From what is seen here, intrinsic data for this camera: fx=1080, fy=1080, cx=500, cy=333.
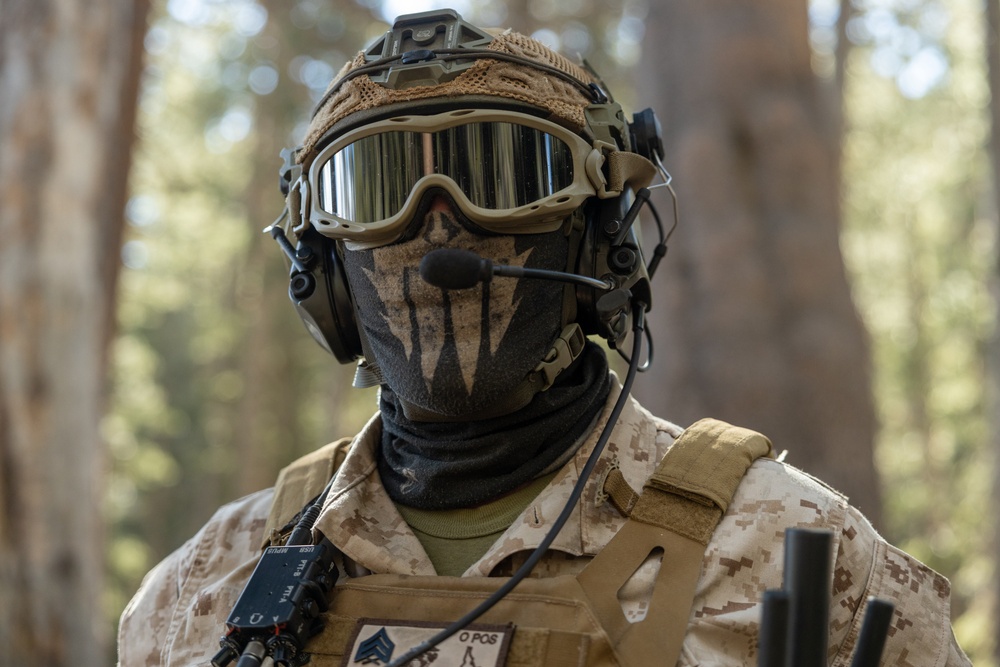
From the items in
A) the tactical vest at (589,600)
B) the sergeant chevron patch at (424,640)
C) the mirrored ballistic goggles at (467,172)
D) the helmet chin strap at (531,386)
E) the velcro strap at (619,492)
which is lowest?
the sergeant chevron patch at (424,640)

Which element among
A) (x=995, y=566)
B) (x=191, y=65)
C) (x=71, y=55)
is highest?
(x=191, y=65)

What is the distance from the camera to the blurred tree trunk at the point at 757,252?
5930mm

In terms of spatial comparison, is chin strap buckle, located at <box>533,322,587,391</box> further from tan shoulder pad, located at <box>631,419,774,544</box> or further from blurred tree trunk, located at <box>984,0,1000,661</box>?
blurred tree trunk, located at <box>984,0,1000,661</box>

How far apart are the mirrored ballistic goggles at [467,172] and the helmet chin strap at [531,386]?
24 centimetres

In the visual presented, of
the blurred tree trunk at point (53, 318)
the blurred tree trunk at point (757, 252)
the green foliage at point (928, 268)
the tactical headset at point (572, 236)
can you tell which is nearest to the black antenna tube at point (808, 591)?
the tactical headset at point (572, 236)

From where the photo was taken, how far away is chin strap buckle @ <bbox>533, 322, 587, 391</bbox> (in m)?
2.22

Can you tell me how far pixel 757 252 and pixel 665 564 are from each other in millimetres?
4631

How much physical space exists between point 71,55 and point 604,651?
4.91 metres

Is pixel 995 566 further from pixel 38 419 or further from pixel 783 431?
pixel 38 419

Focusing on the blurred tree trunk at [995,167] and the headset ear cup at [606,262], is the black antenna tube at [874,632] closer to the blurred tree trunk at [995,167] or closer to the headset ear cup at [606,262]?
the headset ear cup at [606,262]

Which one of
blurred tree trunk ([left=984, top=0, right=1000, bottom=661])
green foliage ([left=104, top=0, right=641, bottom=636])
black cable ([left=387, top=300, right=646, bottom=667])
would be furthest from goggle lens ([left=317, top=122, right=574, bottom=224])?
green foliage ([left=104, top=0, right=641, bottom=636])

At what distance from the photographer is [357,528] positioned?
225 cm

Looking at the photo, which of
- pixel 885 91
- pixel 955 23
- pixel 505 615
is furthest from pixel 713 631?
pixel 885 91

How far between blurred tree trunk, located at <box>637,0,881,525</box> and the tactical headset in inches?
141
